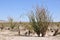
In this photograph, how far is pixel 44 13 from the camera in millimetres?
19500

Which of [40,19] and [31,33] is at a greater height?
[40,19]

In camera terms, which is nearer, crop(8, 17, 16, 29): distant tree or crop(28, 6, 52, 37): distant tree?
crop(28, 6, 52, 37): distant tree

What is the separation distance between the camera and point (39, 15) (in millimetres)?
19578

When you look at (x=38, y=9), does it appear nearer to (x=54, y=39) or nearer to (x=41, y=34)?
(x=41, y=34)

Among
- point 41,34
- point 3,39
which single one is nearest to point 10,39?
point 3,39

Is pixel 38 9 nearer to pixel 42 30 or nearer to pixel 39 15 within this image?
pixel 39 15

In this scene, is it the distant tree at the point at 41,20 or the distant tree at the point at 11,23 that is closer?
the distant tree at the point at 41,20

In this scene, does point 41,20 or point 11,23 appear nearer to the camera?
point 41,20

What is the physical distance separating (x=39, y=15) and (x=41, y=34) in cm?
224

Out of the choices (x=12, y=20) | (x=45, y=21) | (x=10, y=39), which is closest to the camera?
(x=10, y=39)

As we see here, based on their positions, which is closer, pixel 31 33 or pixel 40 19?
pixel 40 19

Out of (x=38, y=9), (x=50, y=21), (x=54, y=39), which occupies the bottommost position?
(x=54, y=39)

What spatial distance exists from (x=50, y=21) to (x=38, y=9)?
184 cm

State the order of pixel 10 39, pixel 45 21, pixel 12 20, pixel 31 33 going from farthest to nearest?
pixel 12 20 → pixel 31 33 → pixel 45 21 → pixel 10 39
